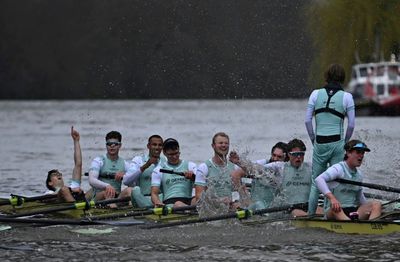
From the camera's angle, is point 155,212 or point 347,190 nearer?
point 347,190

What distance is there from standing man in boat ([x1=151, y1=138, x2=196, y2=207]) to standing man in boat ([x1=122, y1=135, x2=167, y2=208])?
197 mm

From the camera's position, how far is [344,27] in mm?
44219

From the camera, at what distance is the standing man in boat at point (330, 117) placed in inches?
566

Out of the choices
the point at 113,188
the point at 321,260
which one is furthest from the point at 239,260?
the point at 113,188

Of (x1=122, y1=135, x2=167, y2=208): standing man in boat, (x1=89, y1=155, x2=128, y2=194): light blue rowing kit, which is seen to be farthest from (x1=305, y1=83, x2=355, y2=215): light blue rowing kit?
(x1=89, y1=155, x2=128, y2=194): light blue rowing kit

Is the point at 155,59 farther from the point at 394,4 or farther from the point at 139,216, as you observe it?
the point at 139,216

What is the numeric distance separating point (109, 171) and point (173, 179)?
6.24 feet

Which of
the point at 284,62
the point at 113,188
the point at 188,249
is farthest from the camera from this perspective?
the point at 284,62

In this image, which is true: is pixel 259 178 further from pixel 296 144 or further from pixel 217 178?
pixel 296 144

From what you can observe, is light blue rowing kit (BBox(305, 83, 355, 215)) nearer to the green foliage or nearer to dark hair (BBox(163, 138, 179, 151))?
dark hair (BBox(163, 138, 179, 151))

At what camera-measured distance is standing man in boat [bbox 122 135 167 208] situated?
1625 cm

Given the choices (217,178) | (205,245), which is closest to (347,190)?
(205,245)

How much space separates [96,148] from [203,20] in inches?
314

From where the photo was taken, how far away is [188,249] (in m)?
13.5
